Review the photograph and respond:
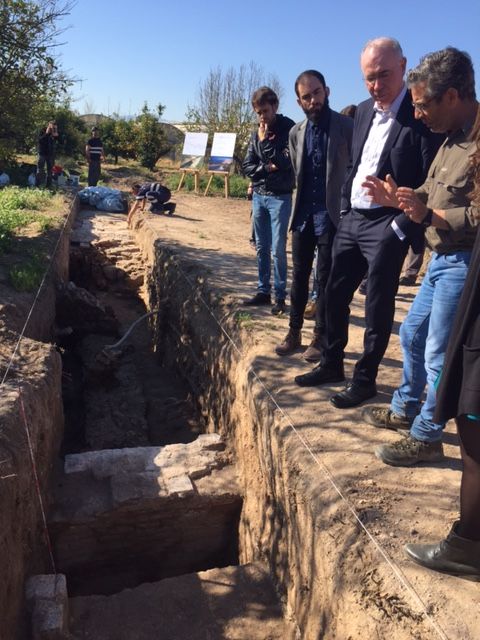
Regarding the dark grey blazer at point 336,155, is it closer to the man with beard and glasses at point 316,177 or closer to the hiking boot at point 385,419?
the man with beard and glasses at point 316,177

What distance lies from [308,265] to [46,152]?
14266 millimetres

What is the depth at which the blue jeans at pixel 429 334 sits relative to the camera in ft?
9.09

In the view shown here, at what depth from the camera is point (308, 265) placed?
453 centimetres

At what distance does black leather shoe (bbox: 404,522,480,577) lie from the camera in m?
2.37

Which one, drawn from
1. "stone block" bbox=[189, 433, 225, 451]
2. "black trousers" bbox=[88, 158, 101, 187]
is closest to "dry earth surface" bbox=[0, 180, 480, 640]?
"stone block" bbox=[189, 433, 225, 451]

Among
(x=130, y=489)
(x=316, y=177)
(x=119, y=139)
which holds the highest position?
(x=119, y=139)

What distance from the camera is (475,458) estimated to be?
84.4 inches

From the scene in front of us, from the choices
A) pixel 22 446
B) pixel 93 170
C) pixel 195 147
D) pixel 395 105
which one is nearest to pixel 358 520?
pixel 22 446

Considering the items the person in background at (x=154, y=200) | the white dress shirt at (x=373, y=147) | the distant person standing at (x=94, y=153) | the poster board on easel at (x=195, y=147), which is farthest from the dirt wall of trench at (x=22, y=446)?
the poster board on easel at (x=195, y=147)

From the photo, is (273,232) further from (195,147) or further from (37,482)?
(195,147)

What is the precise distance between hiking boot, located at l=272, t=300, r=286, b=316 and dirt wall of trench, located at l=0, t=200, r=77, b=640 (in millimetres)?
2286

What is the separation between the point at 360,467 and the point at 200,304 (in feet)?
13.3

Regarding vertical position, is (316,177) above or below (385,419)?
above

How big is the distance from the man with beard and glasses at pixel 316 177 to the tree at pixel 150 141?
26.0 m
